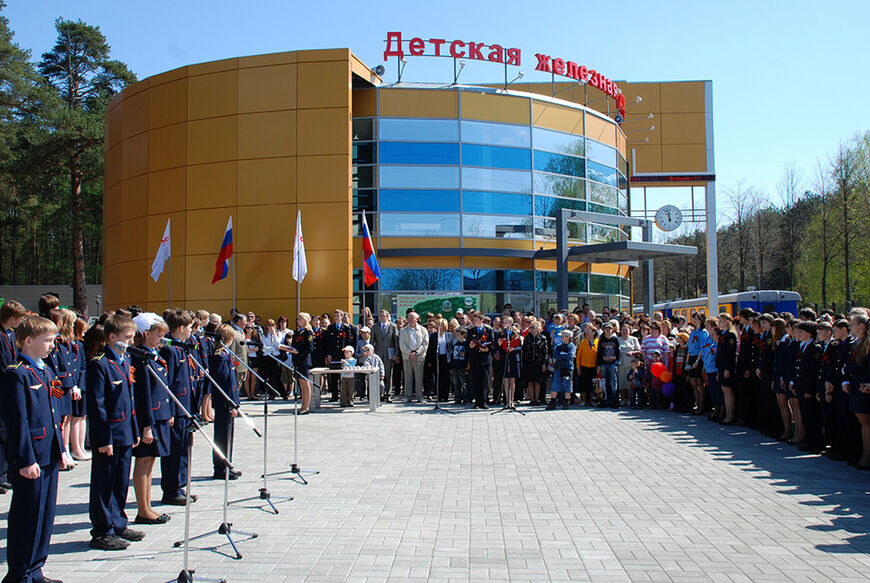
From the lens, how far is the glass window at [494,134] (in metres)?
23.5

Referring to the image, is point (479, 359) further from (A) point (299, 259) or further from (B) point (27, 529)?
(B) point (27, 529)

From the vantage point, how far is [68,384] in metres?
8.88

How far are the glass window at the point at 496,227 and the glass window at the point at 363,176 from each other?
3.47m

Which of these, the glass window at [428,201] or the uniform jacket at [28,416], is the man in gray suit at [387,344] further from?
the uniform jacket at [28,416]

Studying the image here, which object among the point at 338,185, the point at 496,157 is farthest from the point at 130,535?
the point at 496,157

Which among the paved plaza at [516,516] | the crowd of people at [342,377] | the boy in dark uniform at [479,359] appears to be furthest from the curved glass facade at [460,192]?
the paved plaza at [516,516]

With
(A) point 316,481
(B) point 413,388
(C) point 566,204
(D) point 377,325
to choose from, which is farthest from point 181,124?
(A) point 316,481

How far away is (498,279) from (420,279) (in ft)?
9.30

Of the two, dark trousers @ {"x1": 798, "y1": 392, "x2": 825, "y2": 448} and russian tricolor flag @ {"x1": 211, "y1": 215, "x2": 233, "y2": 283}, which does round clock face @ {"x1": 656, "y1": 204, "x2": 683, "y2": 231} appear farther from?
dark trousers @ {"x1": 798, "y1": 392, "x2": 825, "y2": 448}

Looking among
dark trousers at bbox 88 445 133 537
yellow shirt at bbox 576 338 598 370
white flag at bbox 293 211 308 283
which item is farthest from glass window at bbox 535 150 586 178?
dark trousers at bbox 88 445 133 537

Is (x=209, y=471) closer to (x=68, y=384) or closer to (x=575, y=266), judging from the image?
(x=68, y=384)

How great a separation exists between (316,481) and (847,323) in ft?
24.3

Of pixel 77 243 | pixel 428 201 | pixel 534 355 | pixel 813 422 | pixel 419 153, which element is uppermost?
pixel 419 153

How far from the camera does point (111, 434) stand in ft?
18.7
